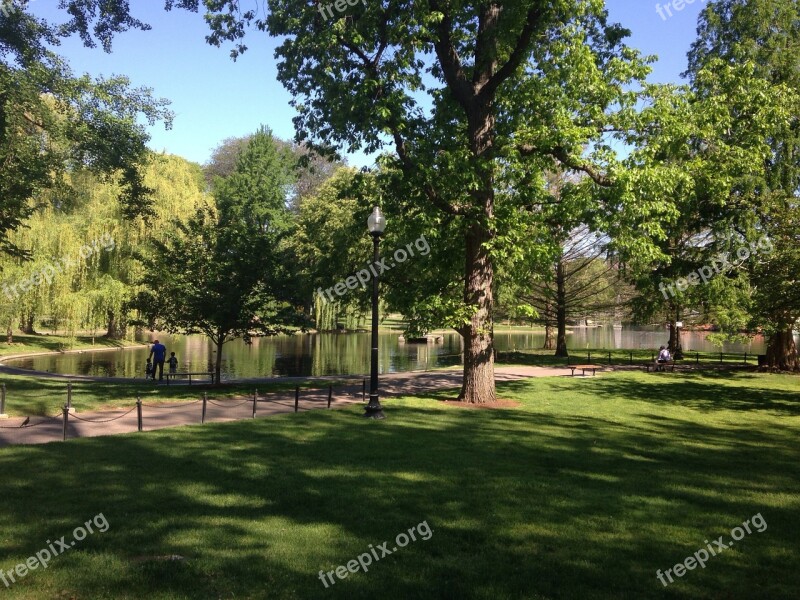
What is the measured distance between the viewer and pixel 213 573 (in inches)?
180

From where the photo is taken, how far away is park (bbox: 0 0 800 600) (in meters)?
5.08

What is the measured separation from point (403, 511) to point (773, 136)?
25.9 m

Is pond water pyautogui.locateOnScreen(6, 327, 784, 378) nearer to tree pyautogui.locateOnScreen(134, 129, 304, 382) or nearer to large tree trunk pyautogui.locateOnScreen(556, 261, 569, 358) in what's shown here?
large tree trunk pyautogui.locateOnScreen(556, 261, 569, 358)

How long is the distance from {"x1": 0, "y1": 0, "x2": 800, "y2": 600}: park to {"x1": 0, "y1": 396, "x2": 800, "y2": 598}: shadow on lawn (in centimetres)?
4

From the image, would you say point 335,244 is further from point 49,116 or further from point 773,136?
point 773,136

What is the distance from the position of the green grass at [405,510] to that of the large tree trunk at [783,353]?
60.0 ft

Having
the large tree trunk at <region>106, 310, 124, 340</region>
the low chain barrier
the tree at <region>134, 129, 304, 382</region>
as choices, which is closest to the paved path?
the low chain barrier

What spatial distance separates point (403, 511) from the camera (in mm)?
6207

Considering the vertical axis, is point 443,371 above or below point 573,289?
below

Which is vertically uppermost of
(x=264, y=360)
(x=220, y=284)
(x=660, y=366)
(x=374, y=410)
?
(x=220, y=284)

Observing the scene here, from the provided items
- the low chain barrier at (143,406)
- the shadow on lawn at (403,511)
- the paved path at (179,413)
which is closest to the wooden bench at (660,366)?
the paved path at (179,413)

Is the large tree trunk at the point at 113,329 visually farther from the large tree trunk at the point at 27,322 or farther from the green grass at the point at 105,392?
the green grass at the point at 105,392

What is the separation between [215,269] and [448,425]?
11.5 m

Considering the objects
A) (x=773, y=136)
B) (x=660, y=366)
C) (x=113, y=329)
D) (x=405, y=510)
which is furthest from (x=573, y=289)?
Result: (x=405, y=510)
